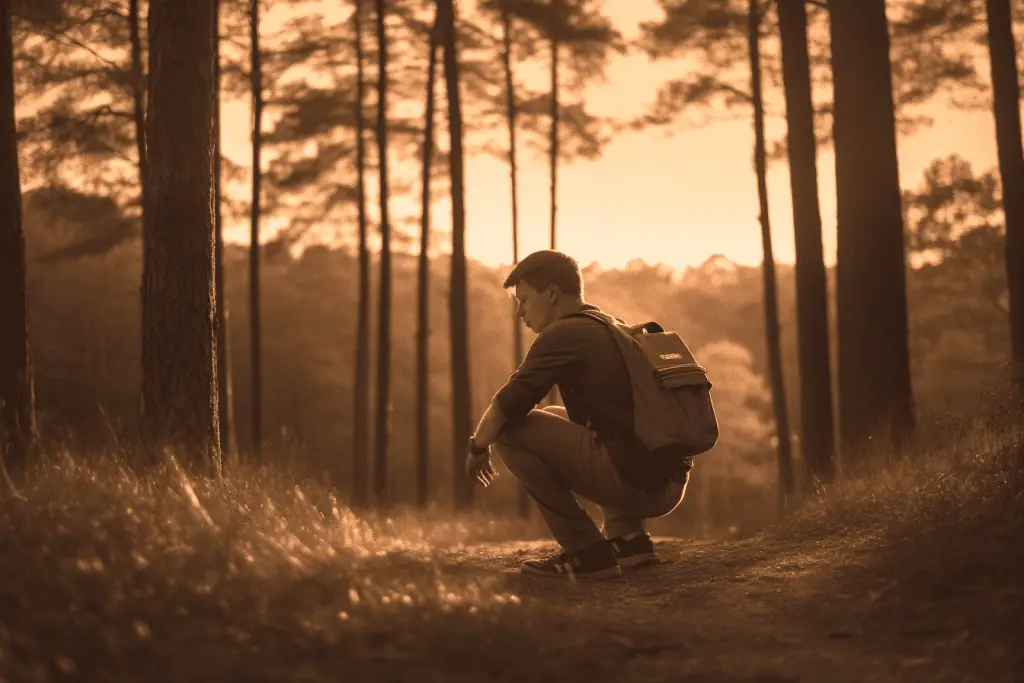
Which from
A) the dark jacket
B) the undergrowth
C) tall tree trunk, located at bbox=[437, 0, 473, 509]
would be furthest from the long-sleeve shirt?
tall tree trunk, located at bbox=[437, 0, 473, 509]

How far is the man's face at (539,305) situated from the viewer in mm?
5238

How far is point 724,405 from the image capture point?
45188 mm

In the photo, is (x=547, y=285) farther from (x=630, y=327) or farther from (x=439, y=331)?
(x=439, y=331)

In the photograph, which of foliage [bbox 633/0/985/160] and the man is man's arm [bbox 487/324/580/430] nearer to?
the man

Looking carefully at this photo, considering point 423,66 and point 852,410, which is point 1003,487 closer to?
point 852,410

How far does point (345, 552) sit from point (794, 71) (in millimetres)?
10752

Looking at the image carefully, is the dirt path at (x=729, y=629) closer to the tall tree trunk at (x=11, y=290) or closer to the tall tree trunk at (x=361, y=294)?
the tall tree trunk at (x=11, y=290)

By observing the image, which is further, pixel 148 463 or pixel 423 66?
pixel 423 66

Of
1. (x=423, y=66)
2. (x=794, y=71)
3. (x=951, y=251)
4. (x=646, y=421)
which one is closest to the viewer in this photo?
(x=646, y=421)

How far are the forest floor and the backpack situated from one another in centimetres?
73

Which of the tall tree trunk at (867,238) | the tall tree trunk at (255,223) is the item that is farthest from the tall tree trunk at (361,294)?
the tall tree trunk at (867,238)

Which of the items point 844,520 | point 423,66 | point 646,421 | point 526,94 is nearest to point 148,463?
point 646,421

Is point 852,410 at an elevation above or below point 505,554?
above

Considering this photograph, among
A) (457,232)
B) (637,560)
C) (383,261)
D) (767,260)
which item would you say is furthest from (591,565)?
(383,261)
